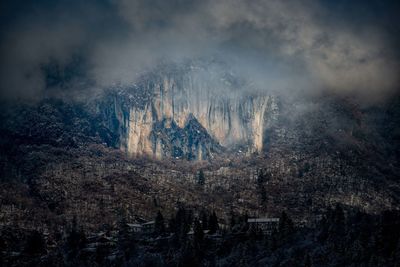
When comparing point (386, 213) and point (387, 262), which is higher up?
point (386, 213)

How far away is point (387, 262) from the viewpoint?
15325cm

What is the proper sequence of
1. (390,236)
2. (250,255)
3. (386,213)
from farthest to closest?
1. (250,255)
2. (386,213)
3. (390,236)

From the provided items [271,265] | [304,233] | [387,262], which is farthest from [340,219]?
[387,262]

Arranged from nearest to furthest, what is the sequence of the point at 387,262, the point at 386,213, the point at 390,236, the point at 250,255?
the point at 387,262 < the point at 390,236 < the point at 386,213 < the point at 250,255

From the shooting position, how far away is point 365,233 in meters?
172

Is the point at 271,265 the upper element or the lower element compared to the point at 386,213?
lower

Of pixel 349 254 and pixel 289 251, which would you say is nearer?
pixel 349 254

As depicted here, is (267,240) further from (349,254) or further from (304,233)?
(349,254)

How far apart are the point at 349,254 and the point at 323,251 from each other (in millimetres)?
10419

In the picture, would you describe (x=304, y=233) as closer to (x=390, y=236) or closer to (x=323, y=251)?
(x=323, y=251)

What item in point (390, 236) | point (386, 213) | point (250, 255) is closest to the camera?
point (390, 236)

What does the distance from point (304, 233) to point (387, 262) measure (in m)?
42.9

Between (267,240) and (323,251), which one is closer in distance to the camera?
(323,251)

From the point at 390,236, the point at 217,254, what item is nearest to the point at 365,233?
the point at 390,236
